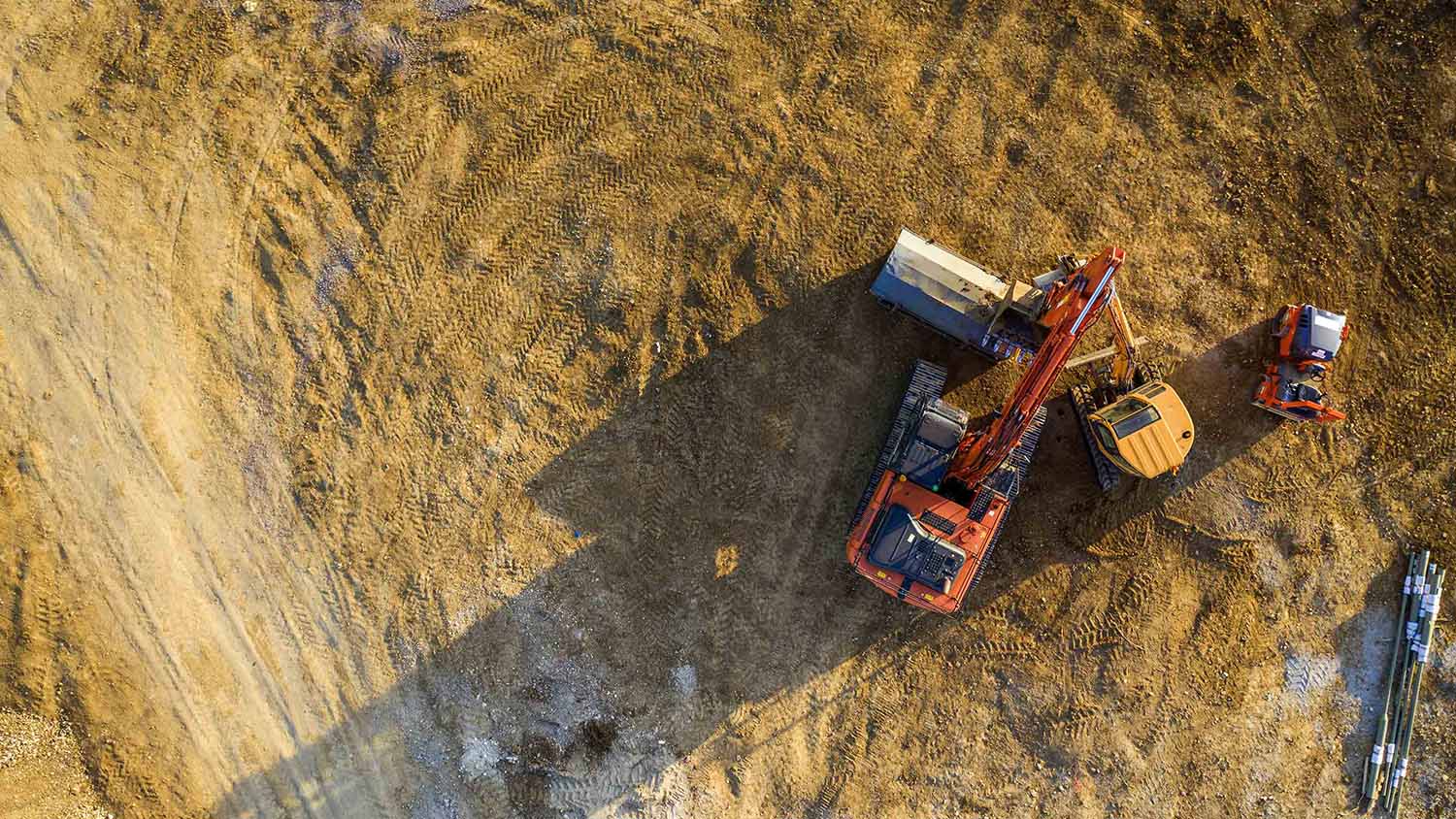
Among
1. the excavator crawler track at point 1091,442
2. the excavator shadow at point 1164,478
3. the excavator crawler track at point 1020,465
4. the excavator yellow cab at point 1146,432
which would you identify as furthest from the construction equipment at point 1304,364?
the excavator crawler track at point 1020,465

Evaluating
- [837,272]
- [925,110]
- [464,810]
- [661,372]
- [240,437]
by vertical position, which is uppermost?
[925,110]

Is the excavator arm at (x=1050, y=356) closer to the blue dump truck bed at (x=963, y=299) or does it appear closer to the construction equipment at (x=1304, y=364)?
the blue dump truck bed at (x=963, y=299)

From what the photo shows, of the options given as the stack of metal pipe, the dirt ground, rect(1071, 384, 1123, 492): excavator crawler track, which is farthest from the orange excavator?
the stack of metal pipe

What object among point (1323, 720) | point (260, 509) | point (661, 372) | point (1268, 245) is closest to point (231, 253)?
point (260, 509)

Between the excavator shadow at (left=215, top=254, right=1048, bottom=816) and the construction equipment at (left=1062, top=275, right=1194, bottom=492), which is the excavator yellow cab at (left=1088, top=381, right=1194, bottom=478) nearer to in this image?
the construction equipment at (left=1062, top=275, right=1194, bottom=492)

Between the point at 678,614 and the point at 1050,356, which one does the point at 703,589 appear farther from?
the point at 1050,356

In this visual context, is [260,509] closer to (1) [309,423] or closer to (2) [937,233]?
(1) [309,423]
